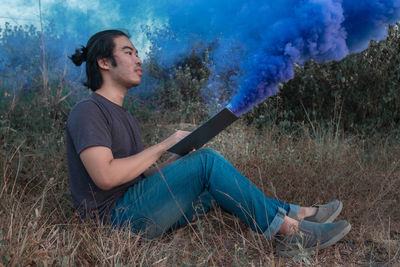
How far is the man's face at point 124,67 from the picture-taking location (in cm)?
248

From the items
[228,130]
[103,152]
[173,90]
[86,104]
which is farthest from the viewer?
[173,90]

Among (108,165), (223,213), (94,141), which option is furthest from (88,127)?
(223,213)

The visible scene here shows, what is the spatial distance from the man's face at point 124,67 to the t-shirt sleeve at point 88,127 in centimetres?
33

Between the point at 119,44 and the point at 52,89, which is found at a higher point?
the point at 52,89

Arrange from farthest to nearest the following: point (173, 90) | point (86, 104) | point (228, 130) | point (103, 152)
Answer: point (173, 90) < point (228, 130) < point (86, 104) < point (103, 152)

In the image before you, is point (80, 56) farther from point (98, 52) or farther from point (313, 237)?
point (313, 237)

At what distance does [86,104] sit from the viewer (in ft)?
7.20

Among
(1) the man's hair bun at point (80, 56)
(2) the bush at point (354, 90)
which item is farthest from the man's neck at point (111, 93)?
(2) the bush at point (354, 90)

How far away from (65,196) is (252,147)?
6.42 feet

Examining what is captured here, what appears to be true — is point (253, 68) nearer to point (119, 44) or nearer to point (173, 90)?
point (119, 44)

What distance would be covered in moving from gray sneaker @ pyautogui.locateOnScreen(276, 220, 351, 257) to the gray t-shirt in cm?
96

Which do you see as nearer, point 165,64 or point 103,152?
point 103,152

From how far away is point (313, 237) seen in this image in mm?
2244

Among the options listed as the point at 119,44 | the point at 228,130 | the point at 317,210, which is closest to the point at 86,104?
the point at 119,44
